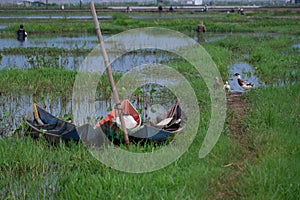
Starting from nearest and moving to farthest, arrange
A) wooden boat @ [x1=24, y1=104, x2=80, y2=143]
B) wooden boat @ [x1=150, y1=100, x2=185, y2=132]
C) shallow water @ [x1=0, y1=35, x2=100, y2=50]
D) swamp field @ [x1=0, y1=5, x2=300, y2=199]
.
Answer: swamp field @ [x1=0, y1=5, x2=300, y2=199]
wooden boat @ [x1=24, y1=104, x2=80, y2=143]
wooden boat @ [x1=150, y1=100, x2=185, y2=132]
shallow water @ [x1=0, y1=35, x2=100, y2=50]

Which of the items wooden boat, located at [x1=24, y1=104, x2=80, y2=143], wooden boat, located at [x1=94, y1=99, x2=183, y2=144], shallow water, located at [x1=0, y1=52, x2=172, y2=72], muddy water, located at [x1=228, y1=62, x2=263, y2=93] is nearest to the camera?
wooden boat, located at [x1=94, y1=99, x2=183, y2=144]

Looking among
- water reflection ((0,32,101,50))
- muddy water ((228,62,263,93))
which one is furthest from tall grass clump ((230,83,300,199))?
water reflection ((0,32,101,50))

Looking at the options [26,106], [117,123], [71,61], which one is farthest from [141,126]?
[71,61]

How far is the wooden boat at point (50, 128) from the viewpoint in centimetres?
559

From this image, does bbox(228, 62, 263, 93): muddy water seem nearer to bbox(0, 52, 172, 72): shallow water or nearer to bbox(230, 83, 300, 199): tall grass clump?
bbox(230, 83, 300, 199): tall grass clump

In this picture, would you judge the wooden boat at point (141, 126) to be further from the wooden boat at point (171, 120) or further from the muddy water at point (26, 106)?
the muddy water at point (26, 106)

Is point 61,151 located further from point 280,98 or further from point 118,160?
point 280,98

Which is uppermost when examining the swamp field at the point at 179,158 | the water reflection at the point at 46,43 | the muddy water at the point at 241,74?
the swamp field at the point at 179,158

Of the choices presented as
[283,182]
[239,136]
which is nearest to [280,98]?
[239,136]

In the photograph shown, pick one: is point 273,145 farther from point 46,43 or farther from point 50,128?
point 46,43

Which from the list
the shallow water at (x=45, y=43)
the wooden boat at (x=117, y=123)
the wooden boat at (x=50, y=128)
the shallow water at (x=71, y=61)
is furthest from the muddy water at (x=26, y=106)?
the shallow water at (x=45, y=43)

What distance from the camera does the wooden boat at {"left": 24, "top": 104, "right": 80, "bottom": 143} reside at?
220 inches

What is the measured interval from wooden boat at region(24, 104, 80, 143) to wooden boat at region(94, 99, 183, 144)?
32 centimetres

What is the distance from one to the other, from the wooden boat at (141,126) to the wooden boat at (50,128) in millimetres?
322
